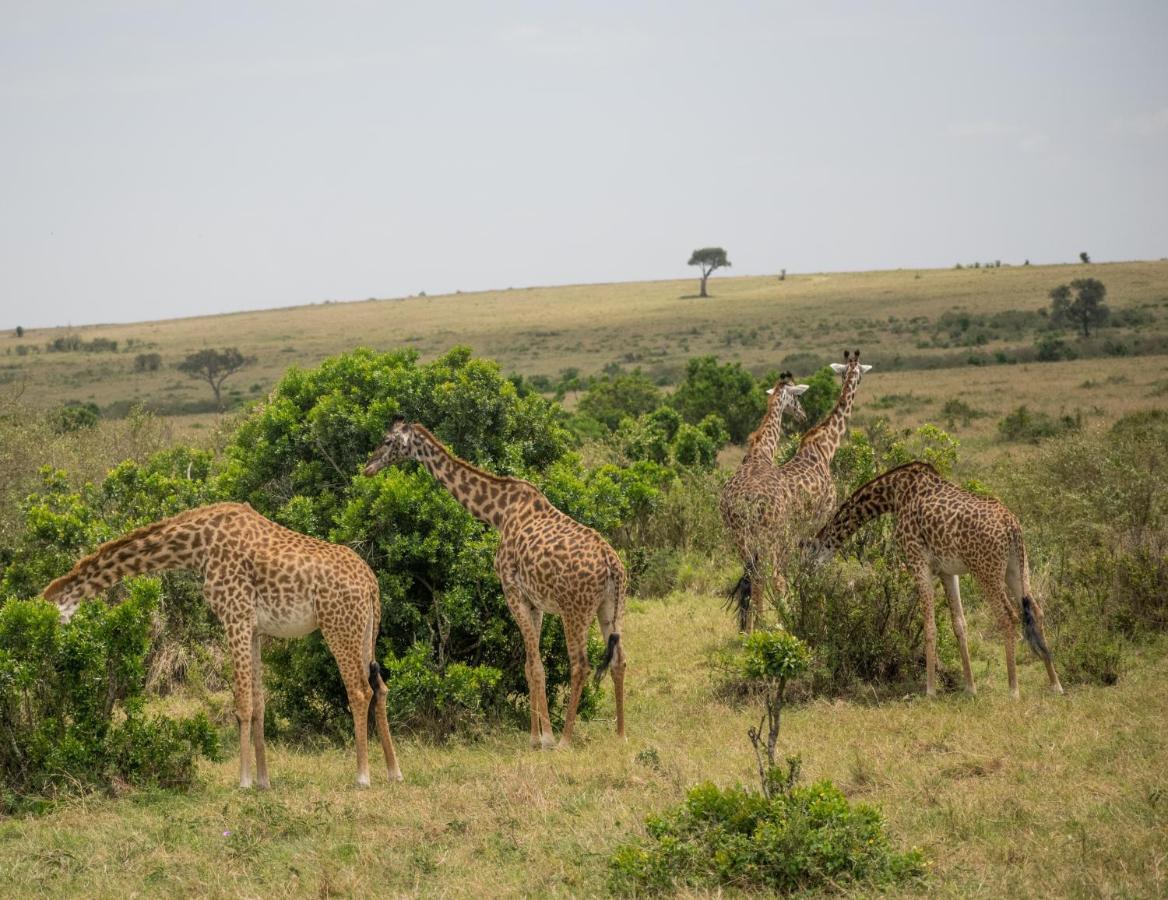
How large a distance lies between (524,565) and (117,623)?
315 cm

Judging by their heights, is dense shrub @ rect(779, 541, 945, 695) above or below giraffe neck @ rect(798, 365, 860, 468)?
below

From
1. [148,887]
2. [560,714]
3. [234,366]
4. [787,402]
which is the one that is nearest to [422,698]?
[560,714]

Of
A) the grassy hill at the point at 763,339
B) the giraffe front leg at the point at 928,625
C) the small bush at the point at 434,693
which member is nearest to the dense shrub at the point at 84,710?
the small bush at the point at 434,693

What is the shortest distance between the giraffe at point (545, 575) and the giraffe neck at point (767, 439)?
13.4 feet

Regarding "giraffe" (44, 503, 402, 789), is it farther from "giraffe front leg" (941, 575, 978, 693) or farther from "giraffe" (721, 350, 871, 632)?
"giraffe front leg" (941, 575, 978, 693)

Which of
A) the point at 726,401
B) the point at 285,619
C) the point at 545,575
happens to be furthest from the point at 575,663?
the point at 726,401

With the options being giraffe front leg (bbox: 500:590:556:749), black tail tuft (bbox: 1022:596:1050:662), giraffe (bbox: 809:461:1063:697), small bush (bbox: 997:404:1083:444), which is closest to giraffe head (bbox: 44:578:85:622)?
giraffe front leg (bbox: 500:590:556:749)

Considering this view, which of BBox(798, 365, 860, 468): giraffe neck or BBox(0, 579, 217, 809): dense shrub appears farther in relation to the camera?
BBox(798, 365, 860, 468): giraffe neck

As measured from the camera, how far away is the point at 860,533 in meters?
13.0

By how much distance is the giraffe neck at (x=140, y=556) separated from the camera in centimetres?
930

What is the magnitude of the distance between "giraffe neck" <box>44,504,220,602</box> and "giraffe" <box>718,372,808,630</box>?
5.26 metres

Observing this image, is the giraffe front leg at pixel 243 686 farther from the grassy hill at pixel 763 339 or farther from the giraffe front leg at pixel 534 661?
the grassy hill at pixel 763 339

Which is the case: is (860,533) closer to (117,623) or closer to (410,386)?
(410,386)

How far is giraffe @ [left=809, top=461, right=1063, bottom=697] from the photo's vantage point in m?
10.8
